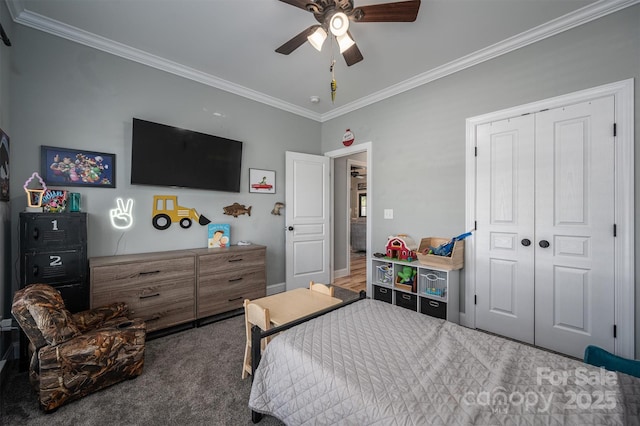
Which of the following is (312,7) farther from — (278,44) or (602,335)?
(602,335)

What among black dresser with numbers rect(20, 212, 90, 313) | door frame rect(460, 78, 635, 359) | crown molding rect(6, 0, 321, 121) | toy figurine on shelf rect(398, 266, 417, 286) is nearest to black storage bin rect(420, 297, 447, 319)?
toy figurine on shelf rect(398, 266, 417, 286)

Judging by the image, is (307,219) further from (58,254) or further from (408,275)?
(58,254)

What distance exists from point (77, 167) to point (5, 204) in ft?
1.87

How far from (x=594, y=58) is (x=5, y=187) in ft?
16.2

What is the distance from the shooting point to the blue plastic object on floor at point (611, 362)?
4.28 feet

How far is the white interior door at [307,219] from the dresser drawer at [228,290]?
0.82 meters

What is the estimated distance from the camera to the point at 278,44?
8.69 feet

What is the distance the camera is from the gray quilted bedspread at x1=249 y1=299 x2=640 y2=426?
3.08 feet

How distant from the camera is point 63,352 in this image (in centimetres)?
166

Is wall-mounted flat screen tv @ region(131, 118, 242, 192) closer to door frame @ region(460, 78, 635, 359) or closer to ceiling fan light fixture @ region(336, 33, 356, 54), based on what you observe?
ceiling fan light fixture @ region(336, 33, 356, 54)

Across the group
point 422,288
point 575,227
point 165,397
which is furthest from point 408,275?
point 165,397

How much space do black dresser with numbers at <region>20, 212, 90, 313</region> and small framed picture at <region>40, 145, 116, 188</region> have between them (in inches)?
19.3

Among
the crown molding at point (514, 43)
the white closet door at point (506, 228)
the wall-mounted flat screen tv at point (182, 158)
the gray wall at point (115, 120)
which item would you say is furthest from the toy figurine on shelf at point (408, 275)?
the wall-mounted flat screen tv at point (182, 158)

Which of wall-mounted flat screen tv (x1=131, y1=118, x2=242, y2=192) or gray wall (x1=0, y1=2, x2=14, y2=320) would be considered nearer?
gray wall (x1=0, y1=2, x2=14, y2=320)
